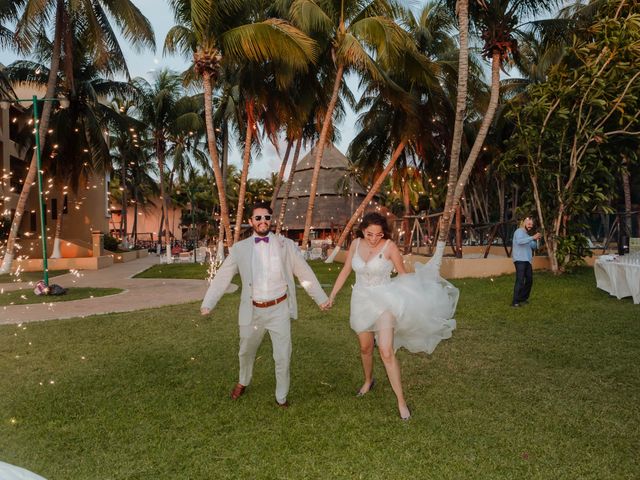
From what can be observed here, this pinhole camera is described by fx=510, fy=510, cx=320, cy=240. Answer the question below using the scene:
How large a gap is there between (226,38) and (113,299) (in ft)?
24.4

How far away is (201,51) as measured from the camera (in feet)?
46.4

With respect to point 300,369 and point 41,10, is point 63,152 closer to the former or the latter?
point 41,10

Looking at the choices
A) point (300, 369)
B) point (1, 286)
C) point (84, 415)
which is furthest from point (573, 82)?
point (1, 286)

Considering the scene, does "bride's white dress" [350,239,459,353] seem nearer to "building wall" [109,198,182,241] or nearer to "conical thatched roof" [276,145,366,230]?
"conical thatched roof" [276,145,366,230]

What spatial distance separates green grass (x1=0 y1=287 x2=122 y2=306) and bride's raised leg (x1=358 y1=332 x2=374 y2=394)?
10292 millimetres

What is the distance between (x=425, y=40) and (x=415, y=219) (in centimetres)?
808

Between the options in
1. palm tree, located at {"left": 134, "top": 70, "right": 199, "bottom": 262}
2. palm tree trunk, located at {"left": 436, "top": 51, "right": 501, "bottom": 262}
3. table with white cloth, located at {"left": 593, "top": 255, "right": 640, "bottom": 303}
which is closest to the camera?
table with white cloth, located at {"left": 593, "top": 255, "right": 640, "bottom": 303}

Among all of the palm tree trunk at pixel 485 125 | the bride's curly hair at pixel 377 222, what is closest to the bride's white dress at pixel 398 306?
the bride's curly hair at pixel 377 222

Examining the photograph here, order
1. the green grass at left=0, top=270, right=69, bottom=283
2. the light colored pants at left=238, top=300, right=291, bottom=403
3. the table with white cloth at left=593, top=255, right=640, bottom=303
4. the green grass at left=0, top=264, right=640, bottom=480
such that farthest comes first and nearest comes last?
1. the green grass at left=0, top=270, right=69, bottom=283
2. the table with white cloth at left=593, top=255, right=640, bottom=303
3. the light colored pants at left=238, top=300, right=291, bottom=403
4. the green grass at left=0, top=264, right=640, bottom=480

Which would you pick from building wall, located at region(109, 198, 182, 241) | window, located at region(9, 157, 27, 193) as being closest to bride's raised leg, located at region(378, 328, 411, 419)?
window, located at region(9, 157, 27, 193)

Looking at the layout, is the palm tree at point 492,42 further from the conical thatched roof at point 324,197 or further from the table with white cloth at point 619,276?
the conical thatched roof at point 324,197

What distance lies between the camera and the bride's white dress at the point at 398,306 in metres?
4.70

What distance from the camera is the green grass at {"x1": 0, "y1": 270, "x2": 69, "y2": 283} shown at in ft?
62.0

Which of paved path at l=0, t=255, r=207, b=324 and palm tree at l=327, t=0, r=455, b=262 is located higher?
palm tree at l=327, t=0, r=455, b=262
